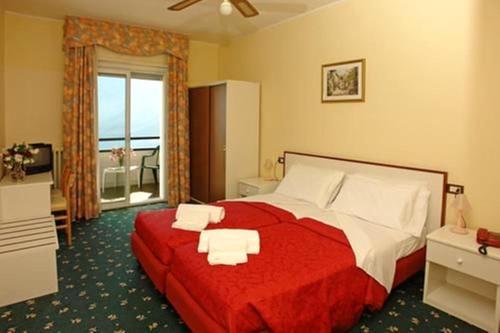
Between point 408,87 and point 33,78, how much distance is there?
442 cm

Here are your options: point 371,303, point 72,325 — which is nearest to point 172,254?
point 72,325

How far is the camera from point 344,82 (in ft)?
12.0

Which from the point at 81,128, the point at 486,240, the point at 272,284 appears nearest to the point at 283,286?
the point at 272,284

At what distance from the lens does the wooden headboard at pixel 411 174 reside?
285cm

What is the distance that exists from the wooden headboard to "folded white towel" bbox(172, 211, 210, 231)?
5.29 feet

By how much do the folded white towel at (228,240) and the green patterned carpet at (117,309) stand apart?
1.90 ft

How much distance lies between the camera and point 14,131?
4254 millimetres

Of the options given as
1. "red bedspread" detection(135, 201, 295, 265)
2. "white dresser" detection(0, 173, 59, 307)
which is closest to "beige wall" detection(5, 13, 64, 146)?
"white dresser" detection(0, 173, 59, 307)

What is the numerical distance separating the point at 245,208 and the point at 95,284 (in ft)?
4.87

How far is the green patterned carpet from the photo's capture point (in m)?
2.29

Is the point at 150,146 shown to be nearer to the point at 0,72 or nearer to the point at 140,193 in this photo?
the point at 140,193

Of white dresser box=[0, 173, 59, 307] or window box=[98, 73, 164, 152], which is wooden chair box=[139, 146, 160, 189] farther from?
white dresser box=[0, 173, 59, 307]

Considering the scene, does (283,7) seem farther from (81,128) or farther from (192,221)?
(81,128)

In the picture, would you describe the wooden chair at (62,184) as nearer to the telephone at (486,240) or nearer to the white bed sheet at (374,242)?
the white bed sheet at (374,242)
